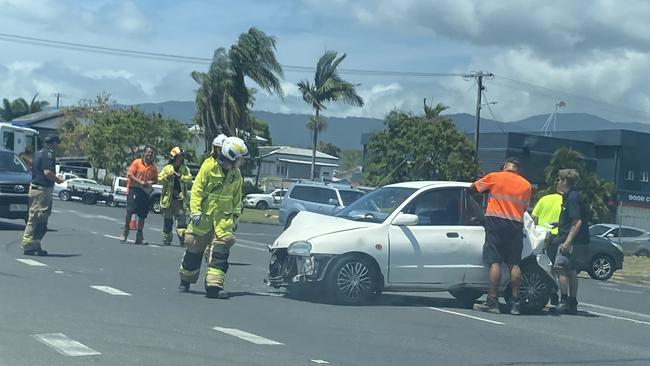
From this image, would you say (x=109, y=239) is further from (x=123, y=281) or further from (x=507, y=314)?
(x=507, y=314)

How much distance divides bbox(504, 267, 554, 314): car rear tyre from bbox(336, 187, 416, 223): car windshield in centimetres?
181

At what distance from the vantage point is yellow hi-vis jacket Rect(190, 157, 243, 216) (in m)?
11.4

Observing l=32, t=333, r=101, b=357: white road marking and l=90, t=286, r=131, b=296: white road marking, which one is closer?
l=32, t=333, r=101, b=357: white road marking

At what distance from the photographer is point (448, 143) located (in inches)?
1831

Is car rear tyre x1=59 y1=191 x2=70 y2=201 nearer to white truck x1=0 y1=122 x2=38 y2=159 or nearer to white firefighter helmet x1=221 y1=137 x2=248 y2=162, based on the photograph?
white truck x1=0 y1=122 x2=38 y2=159

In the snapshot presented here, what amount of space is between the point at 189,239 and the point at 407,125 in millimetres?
35167

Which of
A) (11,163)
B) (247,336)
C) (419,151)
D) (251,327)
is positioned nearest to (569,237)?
(251,327)

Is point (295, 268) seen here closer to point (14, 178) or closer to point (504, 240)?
point (504, 240)

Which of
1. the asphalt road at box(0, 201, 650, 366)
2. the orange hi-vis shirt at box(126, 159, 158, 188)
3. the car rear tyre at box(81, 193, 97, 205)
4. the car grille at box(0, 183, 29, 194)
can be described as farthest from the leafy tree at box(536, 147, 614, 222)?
the asphalt road at box(0, 201, 650, 366)

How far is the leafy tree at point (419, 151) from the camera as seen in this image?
45.5 metres

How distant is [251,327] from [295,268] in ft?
6.78

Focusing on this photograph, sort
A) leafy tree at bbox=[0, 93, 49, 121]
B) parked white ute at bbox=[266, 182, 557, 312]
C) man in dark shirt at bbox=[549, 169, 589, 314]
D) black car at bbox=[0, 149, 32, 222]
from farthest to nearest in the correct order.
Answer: leafy tree at bbox=[0, 93, 49, 121] < black car at bbox=[0, 149, 32, 222] < man in dark shirt at bbox=[549, 169, 589, 314] < parked white ute at bbox=[266, 182, 557, 312]

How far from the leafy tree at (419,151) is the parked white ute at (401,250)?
33093 millimetres

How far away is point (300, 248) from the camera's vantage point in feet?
37.2
